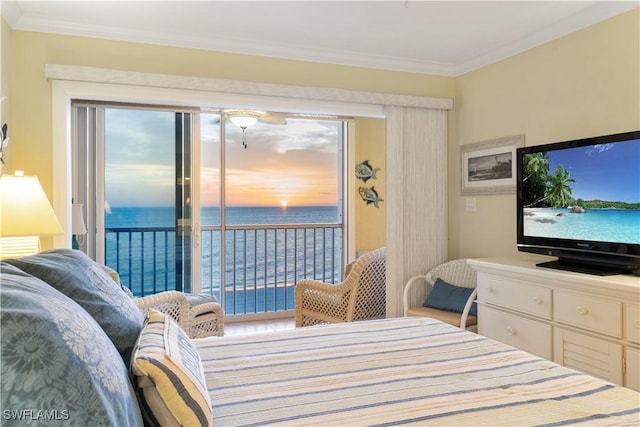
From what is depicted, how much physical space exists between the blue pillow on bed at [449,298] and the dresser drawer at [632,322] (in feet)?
3.93

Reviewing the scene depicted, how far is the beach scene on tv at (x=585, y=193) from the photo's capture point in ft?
7.91

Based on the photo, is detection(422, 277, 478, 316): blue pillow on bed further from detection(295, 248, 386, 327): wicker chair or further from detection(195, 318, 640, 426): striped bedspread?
detection(195, 318, 640, 426): striped bedspread

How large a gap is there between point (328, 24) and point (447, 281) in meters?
2.16

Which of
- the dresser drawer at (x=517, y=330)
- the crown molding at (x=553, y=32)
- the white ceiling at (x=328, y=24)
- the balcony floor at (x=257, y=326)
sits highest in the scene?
the white ceiling at (x=328, y=24)

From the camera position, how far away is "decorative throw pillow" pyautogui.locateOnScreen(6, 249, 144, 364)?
3.78 ft

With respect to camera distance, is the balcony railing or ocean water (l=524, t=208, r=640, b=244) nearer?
ocean water (l=524, t=208, r=640, b=244)

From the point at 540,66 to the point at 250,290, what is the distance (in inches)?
144

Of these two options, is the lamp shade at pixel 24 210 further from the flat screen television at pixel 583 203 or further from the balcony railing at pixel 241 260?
the flat screen television at pixel 583 203

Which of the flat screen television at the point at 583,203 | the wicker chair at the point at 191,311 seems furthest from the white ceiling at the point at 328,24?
the wicker chair at the point at 191,311

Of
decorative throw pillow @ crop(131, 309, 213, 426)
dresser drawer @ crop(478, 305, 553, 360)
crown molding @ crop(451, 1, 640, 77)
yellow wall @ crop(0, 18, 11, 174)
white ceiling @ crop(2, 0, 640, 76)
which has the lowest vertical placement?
dresser drawer @ crop(478, 305, 553, 360)

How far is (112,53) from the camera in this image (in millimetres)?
3152

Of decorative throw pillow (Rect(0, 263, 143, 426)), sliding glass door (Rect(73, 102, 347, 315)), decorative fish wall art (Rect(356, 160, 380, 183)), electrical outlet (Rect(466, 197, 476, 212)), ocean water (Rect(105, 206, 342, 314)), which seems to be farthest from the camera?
decorative fish wall art (Rect(356, 160, 380, 183))

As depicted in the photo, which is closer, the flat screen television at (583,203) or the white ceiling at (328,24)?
the flat screen television at (583,203)

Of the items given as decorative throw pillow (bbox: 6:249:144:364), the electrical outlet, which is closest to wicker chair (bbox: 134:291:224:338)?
decorative throw pillow (bbox: 6:249:144:364)
